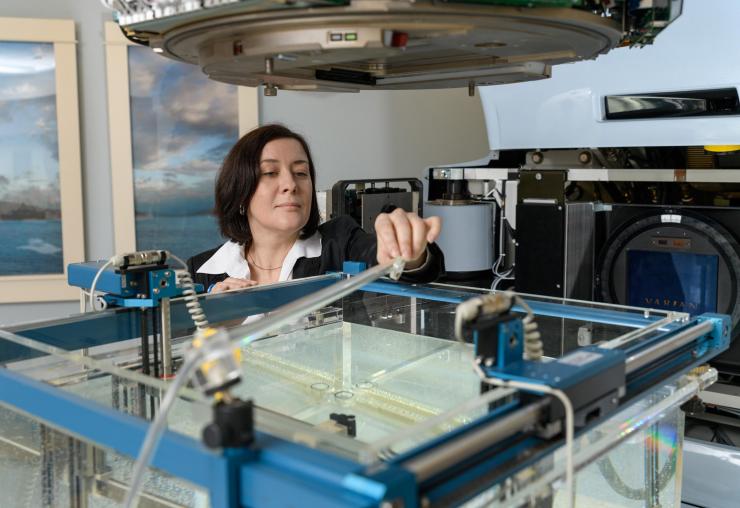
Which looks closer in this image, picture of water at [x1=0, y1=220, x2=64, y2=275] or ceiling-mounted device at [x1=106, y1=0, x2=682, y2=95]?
ceiling-mounted device at [x1=106, y1=0, x2=682, y2=95]

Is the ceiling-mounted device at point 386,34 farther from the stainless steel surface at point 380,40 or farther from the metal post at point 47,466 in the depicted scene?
the metal post at point 47,466

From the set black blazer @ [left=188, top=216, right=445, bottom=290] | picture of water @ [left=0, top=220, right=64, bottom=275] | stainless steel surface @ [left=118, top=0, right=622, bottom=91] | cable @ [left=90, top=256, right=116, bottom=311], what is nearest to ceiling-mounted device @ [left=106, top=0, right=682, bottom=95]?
stainless steel surface @ [left=118, top=0, right=622, bottom=91]

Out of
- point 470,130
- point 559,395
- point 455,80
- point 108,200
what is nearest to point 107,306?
point 455,80

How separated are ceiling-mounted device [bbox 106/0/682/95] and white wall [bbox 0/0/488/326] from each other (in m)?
2.28

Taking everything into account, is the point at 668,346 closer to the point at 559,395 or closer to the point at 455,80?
the point at 559,395

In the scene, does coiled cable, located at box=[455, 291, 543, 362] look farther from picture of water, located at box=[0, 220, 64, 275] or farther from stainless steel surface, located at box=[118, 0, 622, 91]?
picture of water, located at box=[0, 220, 64, 275]

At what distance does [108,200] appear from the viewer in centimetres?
319

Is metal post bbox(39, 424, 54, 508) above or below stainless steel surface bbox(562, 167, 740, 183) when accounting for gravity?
below

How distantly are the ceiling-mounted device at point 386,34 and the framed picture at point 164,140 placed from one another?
2.23 metres

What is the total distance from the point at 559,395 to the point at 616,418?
0.74ft

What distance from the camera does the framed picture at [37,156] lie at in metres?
3.06

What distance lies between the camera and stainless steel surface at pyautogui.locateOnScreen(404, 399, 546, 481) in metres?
0.59


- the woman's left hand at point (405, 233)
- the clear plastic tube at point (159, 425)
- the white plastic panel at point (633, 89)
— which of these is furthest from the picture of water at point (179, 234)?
the clear plastic tube at point (159, 425)

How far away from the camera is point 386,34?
78cm
